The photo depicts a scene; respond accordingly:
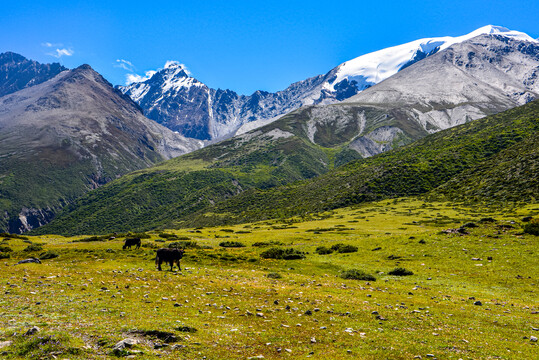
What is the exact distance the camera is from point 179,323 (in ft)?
45.1

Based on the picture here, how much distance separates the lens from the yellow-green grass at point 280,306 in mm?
11750

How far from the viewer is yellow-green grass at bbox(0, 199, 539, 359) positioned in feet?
38.5

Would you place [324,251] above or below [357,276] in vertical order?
below

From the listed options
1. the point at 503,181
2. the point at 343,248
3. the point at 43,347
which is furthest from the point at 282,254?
the point at 503,181

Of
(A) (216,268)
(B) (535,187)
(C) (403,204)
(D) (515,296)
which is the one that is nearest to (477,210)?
(B) (535,187)

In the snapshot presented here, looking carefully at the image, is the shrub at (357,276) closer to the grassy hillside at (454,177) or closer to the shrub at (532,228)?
the shrub at (532,228)

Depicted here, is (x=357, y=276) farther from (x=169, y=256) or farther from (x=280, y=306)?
(x=169, y=256)

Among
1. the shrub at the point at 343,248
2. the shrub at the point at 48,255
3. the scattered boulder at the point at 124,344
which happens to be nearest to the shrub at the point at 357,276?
the shrub at the point at 343,248

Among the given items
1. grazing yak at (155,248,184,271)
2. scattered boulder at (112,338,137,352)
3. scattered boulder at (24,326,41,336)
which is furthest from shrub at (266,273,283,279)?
scattered boulder at (24,326,41,336)

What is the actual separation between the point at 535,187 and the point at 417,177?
61841mm

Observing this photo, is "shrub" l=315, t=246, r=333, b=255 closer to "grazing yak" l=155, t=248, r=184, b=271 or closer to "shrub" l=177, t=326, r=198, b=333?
"grazing yak" l=155, t=248, r=184, b=271

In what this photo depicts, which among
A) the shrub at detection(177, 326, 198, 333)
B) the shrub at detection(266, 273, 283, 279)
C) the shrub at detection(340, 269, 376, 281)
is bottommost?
the shrub at detection(340, 269, 376, 281)

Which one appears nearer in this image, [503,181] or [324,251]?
[324,251]

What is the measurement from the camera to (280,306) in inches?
707
